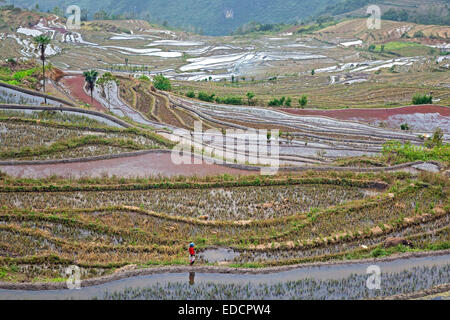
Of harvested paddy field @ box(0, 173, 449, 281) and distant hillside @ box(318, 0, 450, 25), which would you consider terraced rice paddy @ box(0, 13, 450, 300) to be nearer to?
harvested paddy field @ box(0, 173, 449, 281)

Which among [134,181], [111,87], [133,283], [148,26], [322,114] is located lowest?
[133,283]

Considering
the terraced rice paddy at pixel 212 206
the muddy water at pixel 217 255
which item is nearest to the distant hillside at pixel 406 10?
the terraced rice paddy at pixel 212 206

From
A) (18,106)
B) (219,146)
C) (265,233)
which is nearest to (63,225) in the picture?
(265,233)

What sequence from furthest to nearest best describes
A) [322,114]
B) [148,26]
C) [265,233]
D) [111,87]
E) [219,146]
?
1. [148,26]
2. [111,87]
3. [322,114]
4. [219,146]
5. [265,233]

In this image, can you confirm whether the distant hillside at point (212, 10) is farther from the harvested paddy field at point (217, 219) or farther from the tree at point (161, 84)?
the harvested paddy field at point (217, 219)

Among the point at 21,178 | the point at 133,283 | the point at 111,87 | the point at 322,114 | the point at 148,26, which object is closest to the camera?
the point at 133,283

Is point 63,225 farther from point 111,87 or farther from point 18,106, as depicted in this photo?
point 111,87
